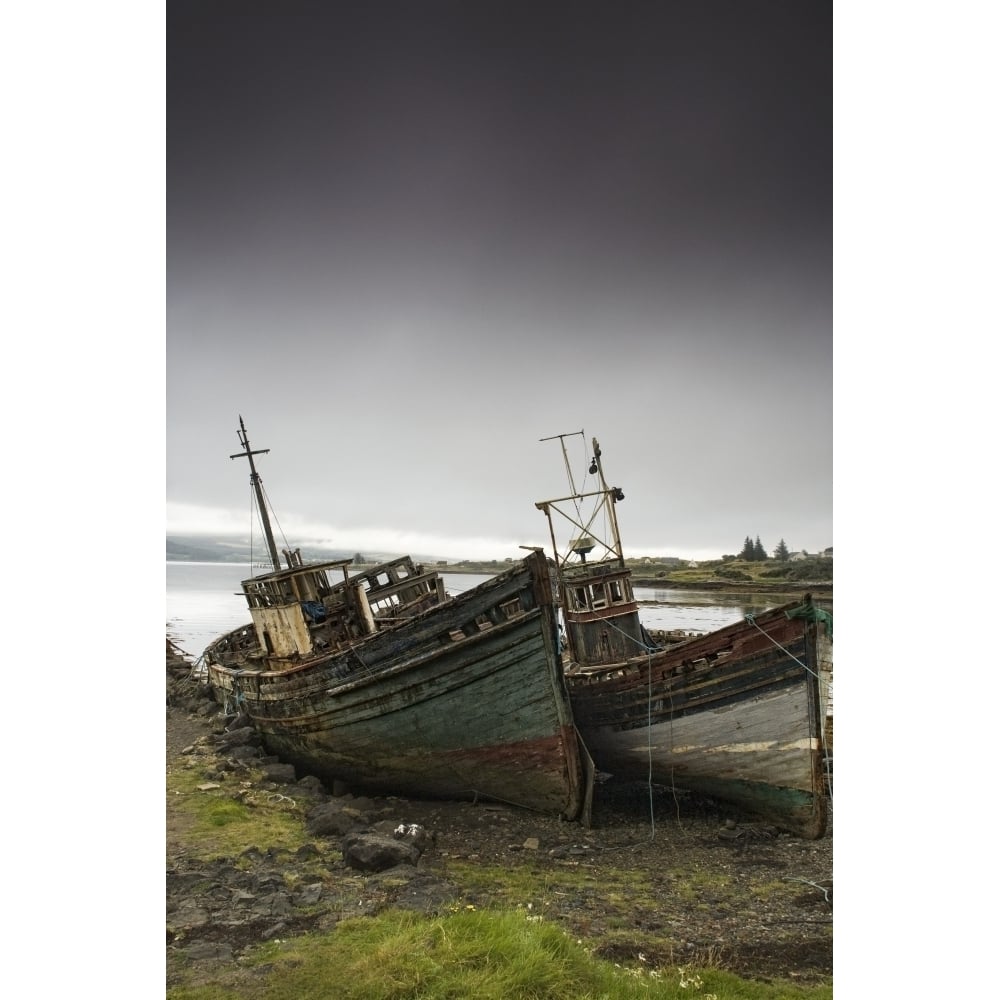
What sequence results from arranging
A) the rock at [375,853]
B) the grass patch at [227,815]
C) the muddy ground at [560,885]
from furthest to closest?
the grass patch at [227,815]
the rock at [375,853]
the muddy ground at [560,885]

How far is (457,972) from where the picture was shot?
329 cm

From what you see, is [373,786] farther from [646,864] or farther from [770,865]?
[770,865]

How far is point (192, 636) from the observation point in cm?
581

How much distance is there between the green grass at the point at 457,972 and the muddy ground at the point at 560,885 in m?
0.12


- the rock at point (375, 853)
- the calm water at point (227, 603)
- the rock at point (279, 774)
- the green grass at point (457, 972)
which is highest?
the calm water at point (227, 603)

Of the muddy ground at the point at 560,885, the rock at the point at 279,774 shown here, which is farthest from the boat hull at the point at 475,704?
the rock at the point at 279,774

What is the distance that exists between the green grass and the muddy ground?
0.12 meters

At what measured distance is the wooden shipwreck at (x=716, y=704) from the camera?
19.5 ft

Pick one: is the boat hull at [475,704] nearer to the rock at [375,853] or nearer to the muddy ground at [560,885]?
the muddy ground at [560,885]

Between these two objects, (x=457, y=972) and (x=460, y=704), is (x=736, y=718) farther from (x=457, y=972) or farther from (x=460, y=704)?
(x=457, y=972)

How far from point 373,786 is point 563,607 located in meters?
2.76

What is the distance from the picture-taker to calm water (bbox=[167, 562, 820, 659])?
505 cm
